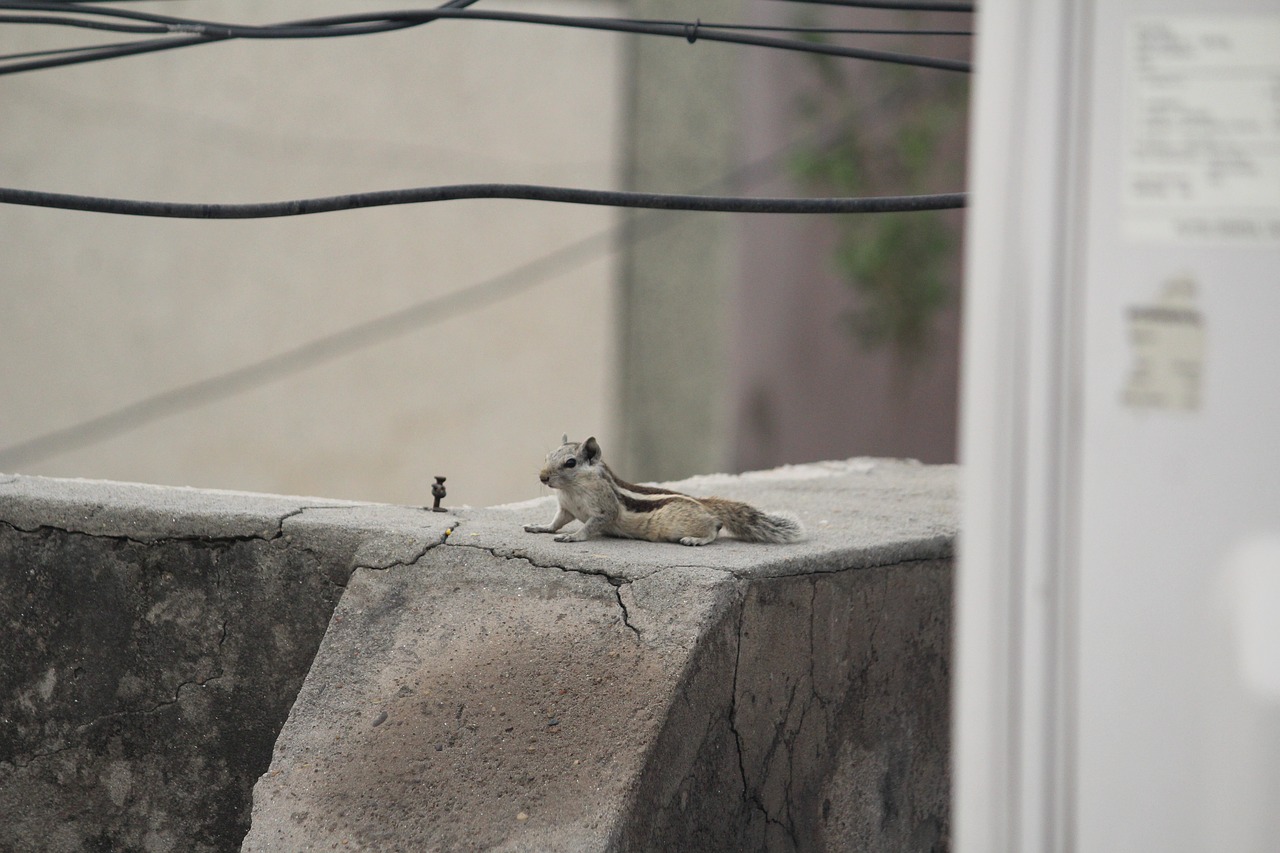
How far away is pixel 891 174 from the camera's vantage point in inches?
356

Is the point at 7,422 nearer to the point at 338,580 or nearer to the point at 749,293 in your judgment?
the point at 749,293

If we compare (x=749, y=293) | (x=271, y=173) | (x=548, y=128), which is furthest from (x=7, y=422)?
(x=749, y=293)

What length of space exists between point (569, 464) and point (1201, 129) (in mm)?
2084

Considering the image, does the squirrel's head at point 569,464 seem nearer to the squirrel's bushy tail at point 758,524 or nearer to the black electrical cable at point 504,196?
the squirrel's bushy tail at point 758,524

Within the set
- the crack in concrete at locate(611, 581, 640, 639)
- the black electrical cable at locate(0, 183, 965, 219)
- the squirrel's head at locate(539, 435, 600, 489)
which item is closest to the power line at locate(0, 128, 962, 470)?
the black electrical cable at locate(0, 183, 965, 219)

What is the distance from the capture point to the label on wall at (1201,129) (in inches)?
44.3

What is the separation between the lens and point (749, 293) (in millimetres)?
9336

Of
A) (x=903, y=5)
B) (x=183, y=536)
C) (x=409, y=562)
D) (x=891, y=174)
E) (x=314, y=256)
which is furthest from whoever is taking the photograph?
(x=314, y=256)

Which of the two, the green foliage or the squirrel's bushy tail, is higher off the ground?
the green foliage

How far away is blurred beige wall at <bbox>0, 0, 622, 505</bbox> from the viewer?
8922 mm

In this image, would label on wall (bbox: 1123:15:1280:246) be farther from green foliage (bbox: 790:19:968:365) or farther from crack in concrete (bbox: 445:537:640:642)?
green foliage (bbox: 790:19:968:365)

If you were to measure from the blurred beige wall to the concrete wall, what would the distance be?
5984 mm

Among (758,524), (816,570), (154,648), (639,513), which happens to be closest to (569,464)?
A: (639,513)

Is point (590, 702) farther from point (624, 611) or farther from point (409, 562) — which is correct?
point (409, 562)
